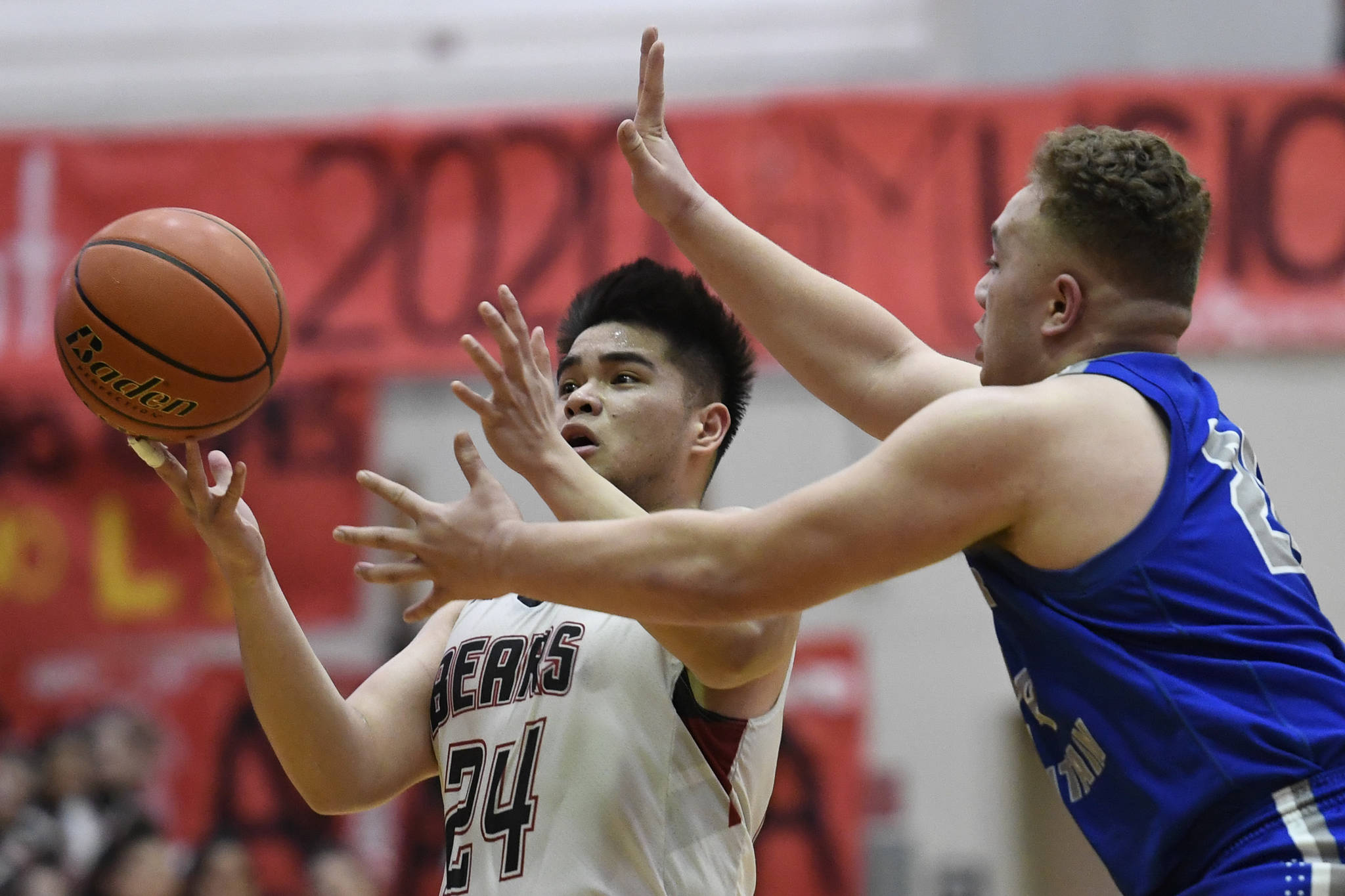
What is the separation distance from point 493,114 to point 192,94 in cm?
240

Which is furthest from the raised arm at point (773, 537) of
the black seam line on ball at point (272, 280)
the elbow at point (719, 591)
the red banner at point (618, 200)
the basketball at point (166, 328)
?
the red banner at point (618, 200)

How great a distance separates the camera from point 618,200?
26.0 feet

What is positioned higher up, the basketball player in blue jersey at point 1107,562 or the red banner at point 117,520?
the basketball player in blue jersey at point 1107,562

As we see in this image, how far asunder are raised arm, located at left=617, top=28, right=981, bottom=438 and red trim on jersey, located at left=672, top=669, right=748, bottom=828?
0.70 meters

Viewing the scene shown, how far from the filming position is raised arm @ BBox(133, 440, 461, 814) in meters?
3.13

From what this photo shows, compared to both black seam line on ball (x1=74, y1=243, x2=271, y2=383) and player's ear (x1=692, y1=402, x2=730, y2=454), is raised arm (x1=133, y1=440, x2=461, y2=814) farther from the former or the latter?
player's ear (x1=692, y1=402, x2=730, y2=454)

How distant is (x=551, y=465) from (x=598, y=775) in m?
0.71

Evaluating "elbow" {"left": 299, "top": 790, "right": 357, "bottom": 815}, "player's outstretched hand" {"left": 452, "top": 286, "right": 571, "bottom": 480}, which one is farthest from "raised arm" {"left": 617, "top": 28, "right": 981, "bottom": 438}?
"elbow" {"left": 299, "top": 790, "right": 357, "bottom": 815}

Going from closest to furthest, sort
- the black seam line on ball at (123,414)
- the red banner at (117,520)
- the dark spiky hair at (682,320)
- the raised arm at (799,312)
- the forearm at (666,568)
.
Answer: the forearm at (666,568)
the raised arm at (799,312)
the black seam line on ball at (123,414)
the dark spiky hair at (682,320)
the red banner at (117,520)

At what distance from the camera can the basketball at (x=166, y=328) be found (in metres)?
3.12

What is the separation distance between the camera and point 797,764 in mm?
7301

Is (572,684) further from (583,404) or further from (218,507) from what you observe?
(218,507)

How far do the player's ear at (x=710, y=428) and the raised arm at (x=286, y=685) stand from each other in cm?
96

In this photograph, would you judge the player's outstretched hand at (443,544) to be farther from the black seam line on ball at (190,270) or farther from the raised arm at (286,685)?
the black seam line on ball at (190,270)
